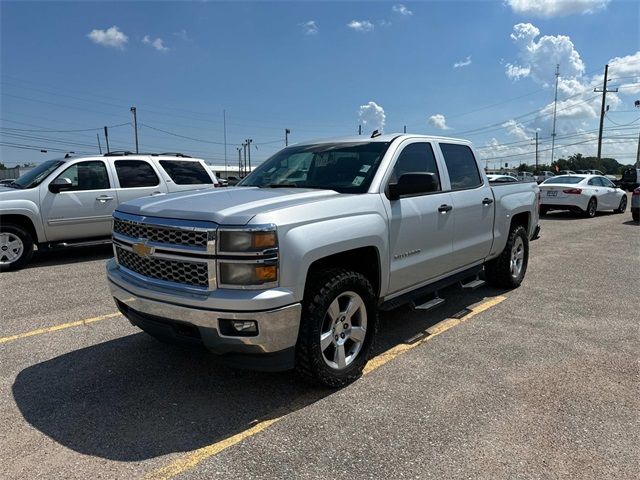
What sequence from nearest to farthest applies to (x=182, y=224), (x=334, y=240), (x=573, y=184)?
(x=182, y=224) → (x=334, y=240) → (x=573, y=184)

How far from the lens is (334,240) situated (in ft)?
11.0

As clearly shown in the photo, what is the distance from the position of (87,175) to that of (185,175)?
184 cm

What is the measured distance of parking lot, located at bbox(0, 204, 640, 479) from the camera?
2.71 metres

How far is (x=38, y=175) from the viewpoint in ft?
27.4

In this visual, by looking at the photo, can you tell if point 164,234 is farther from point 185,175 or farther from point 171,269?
point 185,175

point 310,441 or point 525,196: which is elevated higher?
point 525,196

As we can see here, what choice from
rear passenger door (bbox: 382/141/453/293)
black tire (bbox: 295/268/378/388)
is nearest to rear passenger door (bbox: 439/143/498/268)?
rear passenger door (bbox: 382/141/453/293)

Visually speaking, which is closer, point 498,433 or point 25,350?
point 498,433

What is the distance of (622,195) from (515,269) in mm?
14427

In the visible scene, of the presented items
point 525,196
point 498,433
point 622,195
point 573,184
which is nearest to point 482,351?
point 498,433

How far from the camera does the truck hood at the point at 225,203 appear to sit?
10.0 feet

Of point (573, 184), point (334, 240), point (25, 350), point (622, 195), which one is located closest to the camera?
point (334, 240)

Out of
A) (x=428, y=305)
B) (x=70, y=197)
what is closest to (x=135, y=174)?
(x=70, y=197)

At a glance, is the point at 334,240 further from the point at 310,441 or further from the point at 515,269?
the point at 515,269
